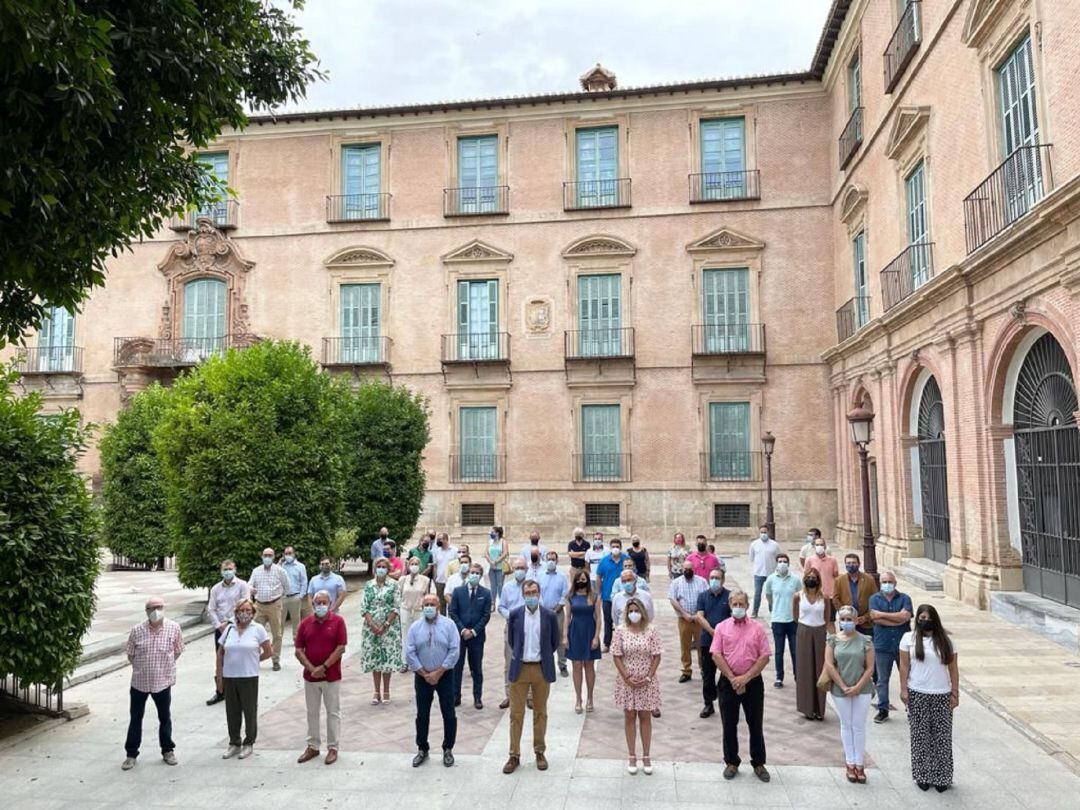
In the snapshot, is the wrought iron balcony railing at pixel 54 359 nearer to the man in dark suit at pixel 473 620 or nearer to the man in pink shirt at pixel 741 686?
the man in dark suit at pixel 473 620

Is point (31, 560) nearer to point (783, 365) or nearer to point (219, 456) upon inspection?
point (219, 456)

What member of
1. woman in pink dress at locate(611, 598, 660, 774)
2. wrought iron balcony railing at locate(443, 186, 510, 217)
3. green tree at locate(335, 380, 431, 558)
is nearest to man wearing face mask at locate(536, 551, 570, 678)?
woman in pink dress at locate(611, 598, 660, 774)

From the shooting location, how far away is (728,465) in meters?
24.7

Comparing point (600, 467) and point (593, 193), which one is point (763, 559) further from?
point (593, 193)

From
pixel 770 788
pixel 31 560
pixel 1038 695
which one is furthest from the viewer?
pixel 1038 695

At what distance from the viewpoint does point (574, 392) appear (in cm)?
2547

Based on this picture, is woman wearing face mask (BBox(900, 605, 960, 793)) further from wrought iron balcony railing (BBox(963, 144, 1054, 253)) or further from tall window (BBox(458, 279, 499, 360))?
tall window (BBox(458, 279, 499, 360))

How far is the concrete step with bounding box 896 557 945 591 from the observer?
620 inches

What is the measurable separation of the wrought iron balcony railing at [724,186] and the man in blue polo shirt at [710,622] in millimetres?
18288

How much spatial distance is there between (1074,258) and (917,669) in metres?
6.90

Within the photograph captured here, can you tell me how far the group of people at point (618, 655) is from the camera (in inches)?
267

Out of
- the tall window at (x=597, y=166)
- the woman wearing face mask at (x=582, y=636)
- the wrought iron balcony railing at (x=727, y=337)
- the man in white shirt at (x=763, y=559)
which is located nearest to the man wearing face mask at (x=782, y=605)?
the woman wearing face mask at (x=582, y=636)

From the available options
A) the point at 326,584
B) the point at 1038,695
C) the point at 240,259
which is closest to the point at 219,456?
the point at 326,584

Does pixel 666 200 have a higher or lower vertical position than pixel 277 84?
higher
